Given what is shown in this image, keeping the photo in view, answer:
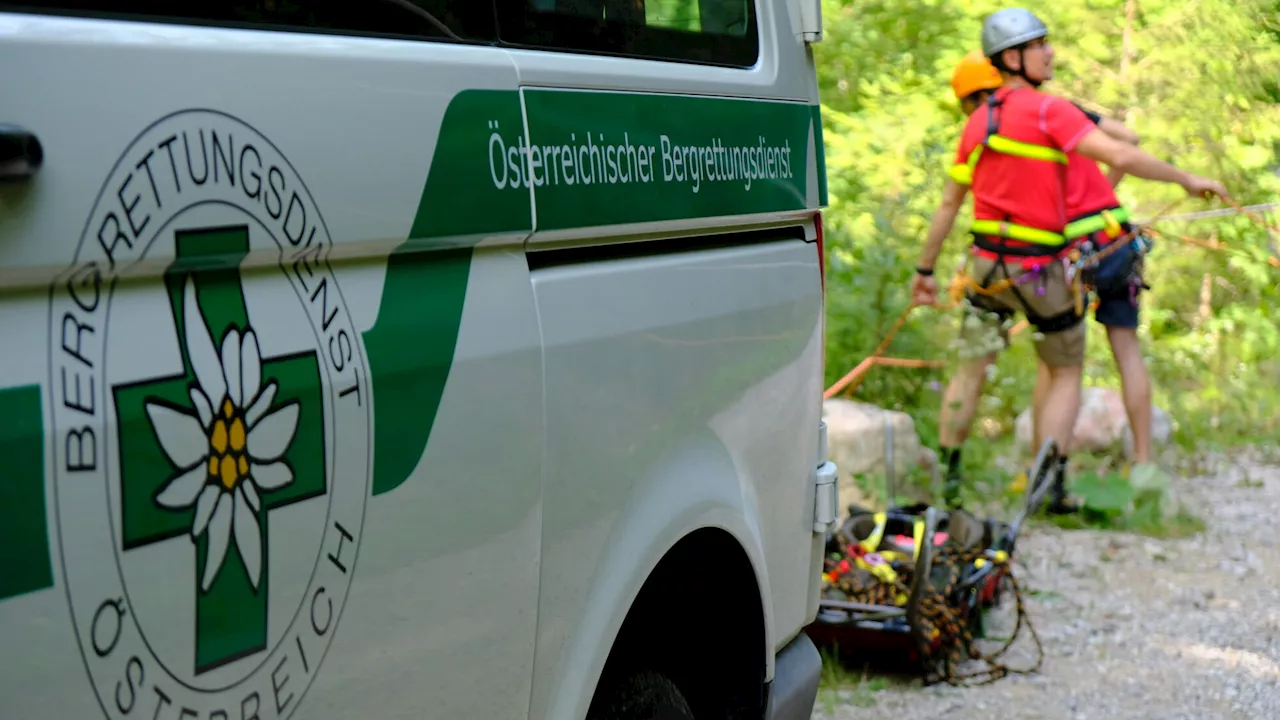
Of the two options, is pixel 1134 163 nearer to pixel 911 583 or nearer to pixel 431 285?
pixel 911 583

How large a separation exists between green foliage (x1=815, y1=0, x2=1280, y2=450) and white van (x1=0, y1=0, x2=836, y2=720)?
5.50 m

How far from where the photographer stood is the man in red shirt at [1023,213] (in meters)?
6.57

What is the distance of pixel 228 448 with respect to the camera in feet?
4.97

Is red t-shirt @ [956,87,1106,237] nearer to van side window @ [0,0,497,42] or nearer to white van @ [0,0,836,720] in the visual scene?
white van @ [0,0,836,720]

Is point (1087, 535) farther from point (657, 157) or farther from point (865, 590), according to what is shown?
point (657, 157)

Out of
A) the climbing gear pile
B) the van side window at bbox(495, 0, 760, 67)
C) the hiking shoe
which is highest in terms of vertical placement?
the van side window at bbox(495, 0, 760, 67)

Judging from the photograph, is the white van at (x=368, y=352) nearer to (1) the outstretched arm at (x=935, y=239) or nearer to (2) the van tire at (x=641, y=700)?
(2) the van tire at (x=641, y=700)

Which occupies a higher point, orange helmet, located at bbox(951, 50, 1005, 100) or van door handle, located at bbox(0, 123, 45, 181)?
van door handle, located at bbox(0, 123, 45, 181)

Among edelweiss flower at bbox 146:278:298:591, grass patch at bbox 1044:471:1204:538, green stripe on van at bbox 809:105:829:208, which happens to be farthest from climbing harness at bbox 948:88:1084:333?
edelweiss flower at bbox 146:278:298:591

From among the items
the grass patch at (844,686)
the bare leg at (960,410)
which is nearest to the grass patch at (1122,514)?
the bare leg at (960,410)

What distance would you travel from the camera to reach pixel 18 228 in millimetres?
1274

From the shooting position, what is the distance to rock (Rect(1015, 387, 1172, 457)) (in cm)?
827

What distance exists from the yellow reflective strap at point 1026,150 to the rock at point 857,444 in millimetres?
1288

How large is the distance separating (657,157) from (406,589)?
34.8 inches
